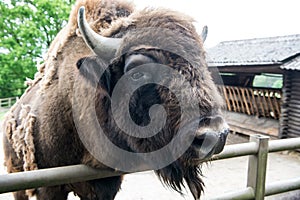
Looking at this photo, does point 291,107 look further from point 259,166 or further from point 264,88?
point 259,166

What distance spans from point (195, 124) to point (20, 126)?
1.64 meters

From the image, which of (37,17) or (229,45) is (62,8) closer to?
(37,17)

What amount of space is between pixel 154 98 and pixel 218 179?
5.22m

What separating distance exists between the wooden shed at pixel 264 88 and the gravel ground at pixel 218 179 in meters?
1.43

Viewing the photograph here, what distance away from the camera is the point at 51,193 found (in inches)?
82.7

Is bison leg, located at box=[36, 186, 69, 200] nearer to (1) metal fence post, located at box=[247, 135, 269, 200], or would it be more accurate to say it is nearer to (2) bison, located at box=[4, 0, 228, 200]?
(2) bison, located at box=[4, 0, 228, 200]

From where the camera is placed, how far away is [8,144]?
8.70ft

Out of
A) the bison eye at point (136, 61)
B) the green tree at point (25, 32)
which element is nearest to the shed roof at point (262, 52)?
the bison eye at point (136, 61)

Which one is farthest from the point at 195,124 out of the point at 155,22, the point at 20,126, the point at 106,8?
the point at 20,126

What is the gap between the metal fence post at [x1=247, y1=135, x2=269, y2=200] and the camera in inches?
87.1

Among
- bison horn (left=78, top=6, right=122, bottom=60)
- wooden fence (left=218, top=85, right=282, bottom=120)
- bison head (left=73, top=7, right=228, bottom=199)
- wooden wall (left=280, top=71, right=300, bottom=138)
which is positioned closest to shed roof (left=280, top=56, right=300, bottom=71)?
wooden wall (left=280, top=71, right=300, bottom=138)

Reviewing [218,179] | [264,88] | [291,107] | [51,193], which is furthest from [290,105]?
[51,193]

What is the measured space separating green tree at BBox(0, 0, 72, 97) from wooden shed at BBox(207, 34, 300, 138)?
423 inches

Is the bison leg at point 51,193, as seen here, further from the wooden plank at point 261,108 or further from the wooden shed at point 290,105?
the wooden plank at point 261,108
